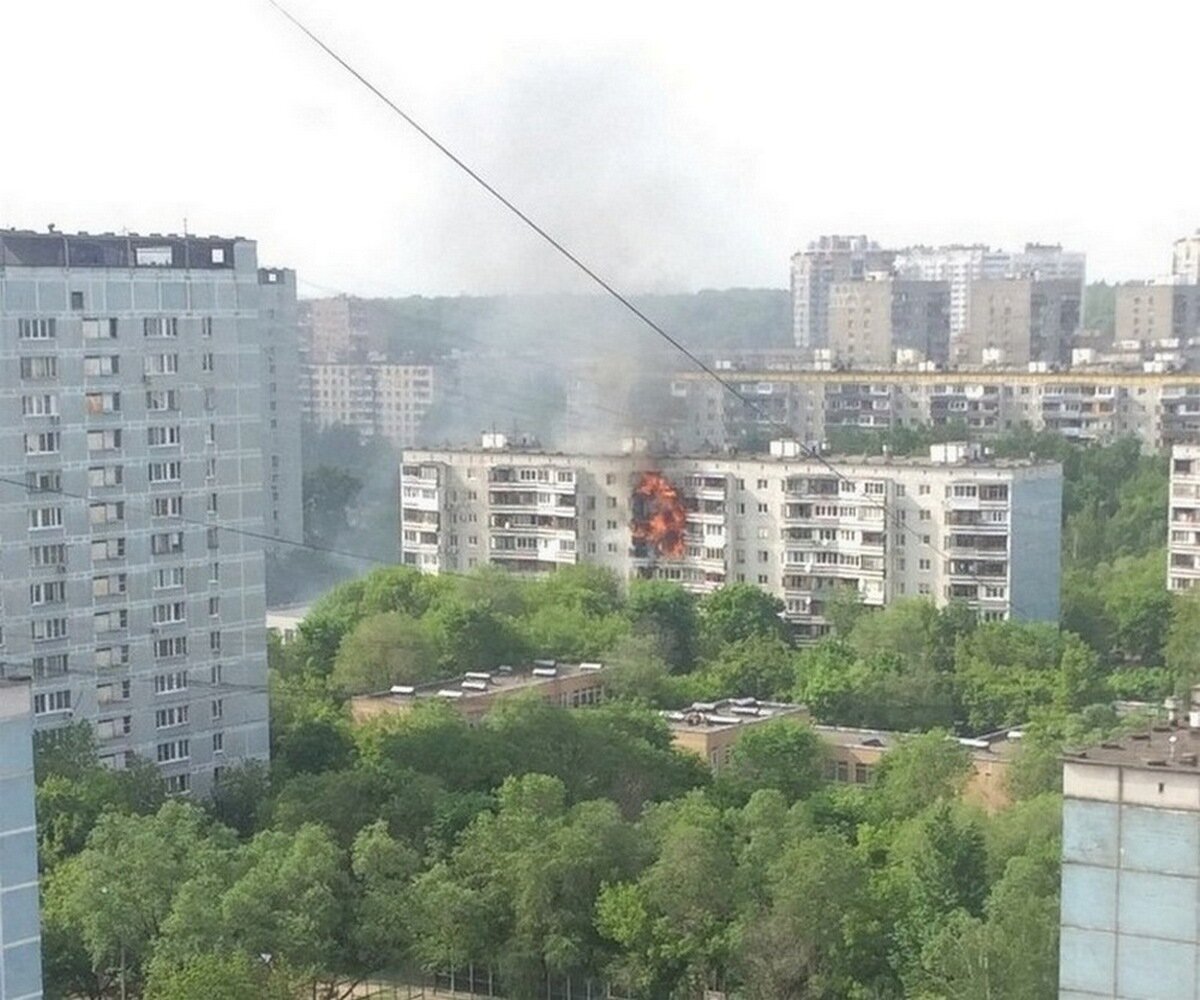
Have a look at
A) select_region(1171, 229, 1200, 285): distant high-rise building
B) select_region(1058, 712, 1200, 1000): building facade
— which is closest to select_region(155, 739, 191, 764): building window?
select_region(1058, 712, 1200, 1000): building facade

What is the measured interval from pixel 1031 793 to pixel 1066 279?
14.0 m

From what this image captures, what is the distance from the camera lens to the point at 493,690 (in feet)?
25.0

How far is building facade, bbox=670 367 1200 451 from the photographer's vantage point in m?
13.8

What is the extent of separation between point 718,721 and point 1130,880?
4.53 m

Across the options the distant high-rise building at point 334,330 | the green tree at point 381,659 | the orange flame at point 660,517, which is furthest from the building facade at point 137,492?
the distant high-rise building at point 334,330

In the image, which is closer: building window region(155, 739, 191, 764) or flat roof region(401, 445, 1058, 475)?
building window region(155, 739, 191, 764)

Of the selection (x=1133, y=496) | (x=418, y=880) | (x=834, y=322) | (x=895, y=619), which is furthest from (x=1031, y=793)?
(x=834, y=322)

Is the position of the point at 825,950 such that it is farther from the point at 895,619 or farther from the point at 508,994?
the point at 895,619

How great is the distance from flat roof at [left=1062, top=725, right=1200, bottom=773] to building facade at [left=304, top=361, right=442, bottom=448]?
9096mm

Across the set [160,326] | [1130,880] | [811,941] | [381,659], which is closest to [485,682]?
[381,659]

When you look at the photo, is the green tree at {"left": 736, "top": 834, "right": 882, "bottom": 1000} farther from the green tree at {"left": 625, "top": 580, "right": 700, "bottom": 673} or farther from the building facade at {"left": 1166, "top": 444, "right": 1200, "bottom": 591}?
the building facade at {"left": 1166, "top": 444, "right": 1200, "bottom": 591}

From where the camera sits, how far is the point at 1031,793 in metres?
5.93

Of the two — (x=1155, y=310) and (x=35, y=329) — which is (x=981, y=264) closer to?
(x=1155, y=310)

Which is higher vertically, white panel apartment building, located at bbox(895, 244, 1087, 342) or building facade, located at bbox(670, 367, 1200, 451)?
white panel apartment building, located at bbox(895, 244, 1087, 342)
